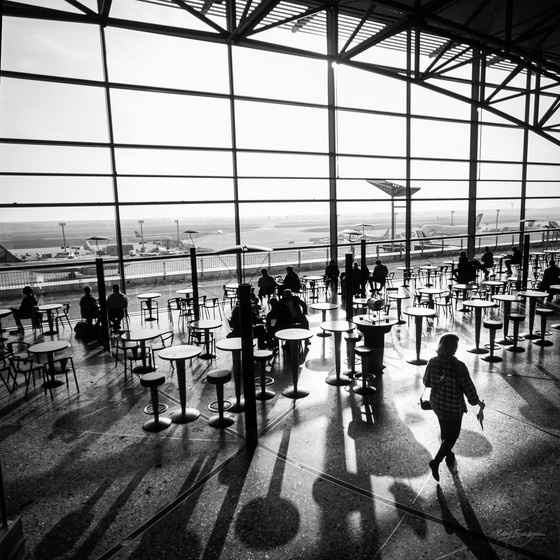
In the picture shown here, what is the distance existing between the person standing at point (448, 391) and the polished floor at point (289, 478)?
1.42 feet

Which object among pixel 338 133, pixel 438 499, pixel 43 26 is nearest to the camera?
pixel 438 499

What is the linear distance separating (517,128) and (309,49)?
418 inches

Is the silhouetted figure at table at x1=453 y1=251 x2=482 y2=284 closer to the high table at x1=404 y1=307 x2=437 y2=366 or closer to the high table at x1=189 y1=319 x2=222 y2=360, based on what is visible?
the high table at x1=404 y1=307 x2=437 y2=366

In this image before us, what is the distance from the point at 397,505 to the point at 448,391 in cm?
114

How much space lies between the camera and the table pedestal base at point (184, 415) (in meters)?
5.41

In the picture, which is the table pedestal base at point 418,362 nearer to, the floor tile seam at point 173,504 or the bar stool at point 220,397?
the bar stool at point 220,397

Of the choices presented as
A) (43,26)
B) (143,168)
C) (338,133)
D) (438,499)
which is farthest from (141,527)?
(338,133)

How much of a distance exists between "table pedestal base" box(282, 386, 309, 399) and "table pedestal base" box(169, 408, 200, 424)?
1387 mm

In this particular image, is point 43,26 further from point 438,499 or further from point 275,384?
point 438,499

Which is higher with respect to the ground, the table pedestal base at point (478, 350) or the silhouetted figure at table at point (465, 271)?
the silhouetted figure at table at point (465, 271)

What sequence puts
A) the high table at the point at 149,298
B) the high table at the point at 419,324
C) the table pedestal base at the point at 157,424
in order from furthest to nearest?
the high table at the point at 149,298 → the high table at the point at 419,324 → the table pedestal base at the point at 157,424

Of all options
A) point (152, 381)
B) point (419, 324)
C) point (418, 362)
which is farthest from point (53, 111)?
point (418, 362)

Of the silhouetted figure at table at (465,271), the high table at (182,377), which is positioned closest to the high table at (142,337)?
Answer: the high table at (182,377)

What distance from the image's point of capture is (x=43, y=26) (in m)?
10.2
